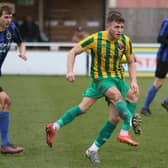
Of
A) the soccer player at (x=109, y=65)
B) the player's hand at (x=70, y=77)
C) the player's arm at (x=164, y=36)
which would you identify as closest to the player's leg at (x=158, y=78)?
the player's arm at (x=164, y=36)

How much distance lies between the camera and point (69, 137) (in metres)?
9.22

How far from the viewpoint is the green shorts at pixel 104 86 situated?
7.57m

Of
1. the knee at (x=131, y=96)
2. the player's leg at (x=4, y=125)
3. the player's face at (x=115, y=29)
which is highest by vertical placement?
the player's face at (x=115, y=29)

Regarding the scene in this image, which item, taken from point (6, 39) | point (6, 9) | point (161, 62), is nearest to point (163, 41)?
point (161, 62)

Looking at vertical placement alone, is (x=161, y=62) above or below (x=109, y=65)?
below

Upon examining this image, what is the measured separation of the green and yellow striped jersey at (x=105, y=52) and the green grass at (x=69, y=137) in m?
0.96

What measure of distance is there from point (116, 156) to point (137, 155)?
0.25 m

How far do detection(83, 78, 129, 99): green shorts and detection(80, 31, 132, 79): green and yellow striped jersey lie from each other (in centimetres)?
6

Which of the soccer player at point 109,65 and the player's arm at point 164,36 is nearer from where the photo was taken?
the soccer player at point 109,65

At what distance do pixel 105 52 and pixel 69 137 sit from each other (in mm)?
1937

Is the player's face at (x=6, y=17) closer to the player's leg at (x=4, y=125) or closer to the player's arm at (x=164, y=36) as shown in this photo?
the player's leg at (x=4, y=125)

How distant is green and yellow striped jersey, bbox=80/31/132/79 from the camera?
25.0 ft

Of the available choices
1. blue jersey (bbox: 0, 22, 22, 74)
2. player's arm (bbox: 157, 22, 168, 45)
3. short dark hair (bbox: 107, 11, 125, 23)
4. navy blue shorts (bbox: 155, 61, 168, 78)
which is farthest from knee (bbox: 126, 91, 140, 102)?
navy blue shorts (bbox: 155, 61, 168, 78)

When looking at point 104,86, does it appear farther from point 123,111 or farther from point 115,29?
point 115,29
